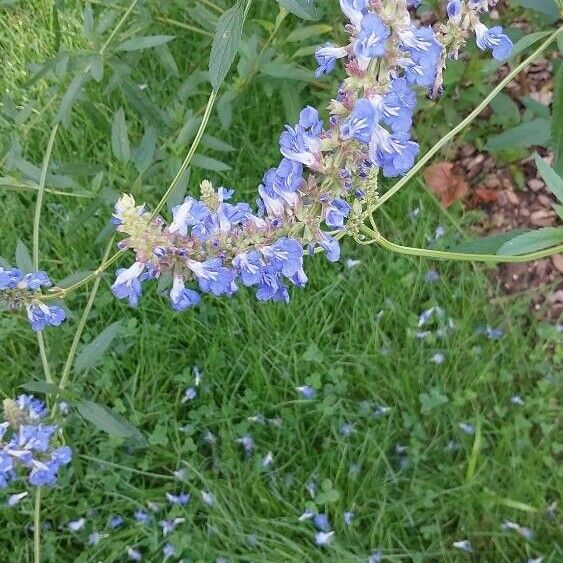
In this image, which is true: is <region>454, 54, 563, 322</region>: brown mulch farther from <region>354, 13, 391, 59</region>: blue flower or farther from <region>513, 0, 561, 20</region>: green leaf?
<region>354, 13, 391, 59</region>: blue flower

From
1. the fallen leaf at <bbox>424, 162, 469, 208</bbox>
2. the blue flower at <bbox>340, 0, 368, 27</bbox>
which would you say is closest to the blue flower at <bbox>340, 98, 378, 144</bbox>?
the blue flower at <bbox>340, 0, 368, 27</bbox>

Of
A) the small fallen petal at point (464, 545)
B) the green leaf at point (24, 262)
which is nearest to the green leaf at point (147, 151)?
the green leaf at point (24, 262)

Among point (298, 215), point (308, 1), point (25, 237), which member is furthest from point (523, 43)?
point (25, 237)

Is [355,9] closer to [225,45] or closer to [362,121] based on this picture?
[362,121]

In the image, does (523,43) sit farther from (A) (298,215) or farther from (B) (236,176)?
(B) (236,176)

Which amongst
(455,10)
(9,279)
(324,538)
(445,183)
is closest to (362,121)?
(455,10)

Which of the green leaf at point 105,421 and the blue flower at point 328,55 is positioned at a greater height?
the blue flower at point 328,55

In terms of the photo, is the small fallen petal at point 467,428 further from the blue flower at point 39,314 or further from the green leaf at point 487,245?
the blue flower at point 39,314
